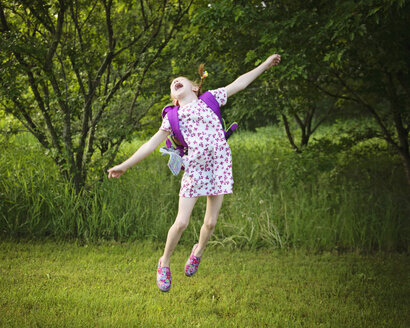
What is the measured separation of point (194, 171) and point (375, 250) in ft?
13.8

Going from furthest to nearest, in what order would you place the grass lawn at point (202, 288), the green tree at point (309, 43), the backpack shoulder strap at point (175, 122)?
the green tree at point (309, 43)
the grass lawn at point (202, 288)
the backpack shoulder strap at point (175, 122)

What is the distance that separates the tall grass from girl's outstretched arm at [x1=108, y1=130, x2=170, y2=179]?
3210 millimetres

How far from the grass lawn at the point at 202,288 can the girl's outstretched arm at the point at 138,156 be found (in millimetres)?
1697

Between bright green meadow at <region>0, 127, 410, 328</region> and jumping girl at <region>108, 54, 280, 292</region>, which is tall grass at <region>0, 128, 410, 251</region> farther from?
jumping girl at <region>108, 54, 280, 292</region>

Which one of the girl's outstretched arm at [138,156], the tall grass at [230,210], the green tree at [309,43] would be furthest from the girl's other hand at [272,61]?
the tall grass at [230,210]

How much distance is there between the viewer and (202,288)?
14.6 feet

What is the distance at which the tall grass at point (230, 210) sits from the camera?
19.2 feet

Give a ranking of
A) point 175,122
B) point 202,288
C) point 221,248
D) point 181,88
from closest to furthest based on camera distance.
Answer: point 175,122, point 181,88, point 202,288, point 221,248

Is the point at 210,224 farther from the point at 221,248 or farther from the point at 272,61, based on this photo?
the point at 221,248

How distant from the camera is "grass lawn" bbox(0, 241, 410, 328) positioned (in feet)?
12.5

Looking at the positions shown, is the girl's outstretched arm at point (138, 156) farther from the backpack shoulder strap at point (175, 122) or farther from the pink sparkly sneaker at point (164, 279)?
the pink sparkly sneaker at point (164, 279)

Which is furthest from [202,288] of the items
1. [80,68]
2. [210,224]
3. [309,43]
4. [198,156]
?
[80,68]

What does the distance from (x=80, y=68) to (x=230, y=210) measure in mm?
2956

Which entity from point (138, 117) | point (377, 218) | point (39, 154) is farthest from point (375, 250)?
point (39, 154)
